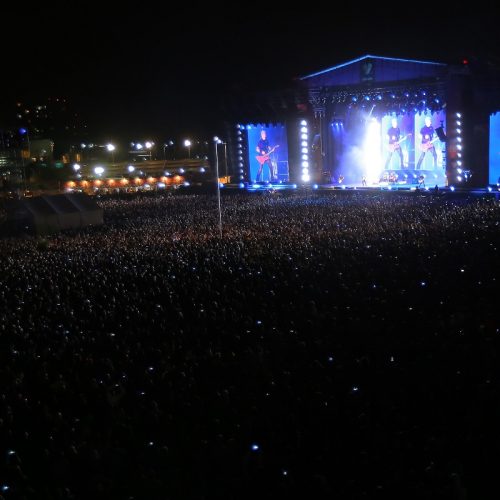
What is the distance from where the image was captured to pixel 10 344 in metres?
7.01

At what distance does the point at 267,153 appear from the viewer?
1218 inches

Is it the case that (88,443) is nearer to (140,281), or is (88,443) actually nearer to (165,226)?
(140,281)

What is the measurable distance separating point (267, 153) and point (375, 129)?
5.87 meters

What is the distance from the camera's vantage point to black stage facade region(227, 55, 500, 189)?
23.7 m

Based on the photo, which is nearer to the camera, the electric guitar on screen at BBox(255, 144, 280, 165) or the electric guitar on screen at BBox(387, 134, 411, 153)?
the electric guitar on screen at BBox(387, 134, 411, 153)

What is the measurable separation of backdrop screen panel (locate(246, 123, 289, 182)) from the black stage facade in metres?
0.05

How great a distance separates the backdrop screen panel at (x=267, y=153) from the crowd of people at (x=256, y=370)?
18.9m

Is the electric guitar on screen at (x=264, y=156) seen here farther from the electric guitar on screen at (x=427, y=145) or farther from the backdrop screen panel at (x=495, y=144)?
A: the backdrop screen panel at (x=495, y=144)

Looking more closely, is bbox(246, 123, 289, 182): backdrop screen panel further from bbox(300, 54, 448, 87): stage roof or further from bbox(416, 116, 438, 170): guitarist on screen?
bbox(416, 116, 438, 170): guitarist on screen

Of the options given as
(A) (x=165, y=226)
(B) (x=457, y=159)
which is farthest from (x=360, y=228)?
(B) (x=457, y=159)

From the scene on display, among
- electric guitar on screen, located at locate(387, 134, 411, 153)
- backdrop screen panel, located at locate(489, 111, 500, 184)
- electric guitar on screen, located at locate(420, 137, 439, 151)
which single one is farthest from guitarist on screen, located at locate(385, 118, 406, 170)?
backdrop screen panel, located at locate(489, 111, 500, 184)

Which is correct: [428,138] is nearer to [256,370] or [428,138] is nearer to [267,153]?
[267,153]

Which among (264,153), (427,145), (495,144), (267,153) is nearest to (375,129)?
(427,145)

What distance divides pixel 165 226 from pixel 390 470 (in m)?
13.0
